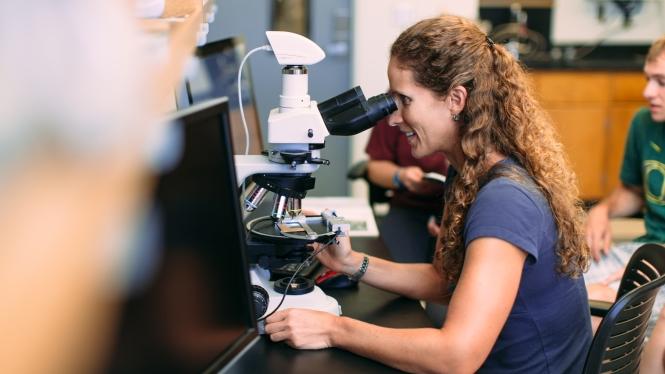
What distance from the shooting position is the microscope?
1244mm

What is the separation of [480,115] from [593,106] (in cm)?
365

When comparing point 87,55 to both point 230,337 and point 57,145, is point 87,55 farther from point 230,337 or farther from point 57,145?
point 230,337

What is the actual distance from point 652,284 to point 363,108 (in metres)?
0.61

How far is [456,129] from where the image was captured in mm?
1406

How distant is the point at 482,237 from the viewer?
118cm

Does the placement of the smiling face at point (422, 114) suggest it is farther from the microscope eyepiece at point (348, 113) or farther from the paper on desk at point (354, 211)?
the paper on desk at point (354, 211)

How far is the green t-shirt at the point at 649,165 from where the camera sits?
2.25 metres

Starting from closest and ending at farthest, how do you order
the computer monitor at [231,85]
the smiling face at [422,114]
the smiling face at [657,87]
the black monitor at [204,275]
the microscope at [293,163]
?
the black monitor at [204,275], the microscope at [293,163], the smiling face at [422,114], the computer monitor at [231,85], the smiling face at [657,87]

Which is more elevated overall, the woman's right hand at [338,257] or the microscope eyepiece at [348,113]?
the microscope eyepiece at [348,113]

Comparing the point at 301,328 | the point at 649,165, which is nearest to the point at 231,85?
the point at 301,328

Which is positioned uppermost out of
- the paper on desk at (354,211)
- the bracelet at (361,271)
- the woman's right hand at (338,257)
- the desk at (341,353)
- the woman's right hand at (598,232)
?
the woman's right hand at (338,257)

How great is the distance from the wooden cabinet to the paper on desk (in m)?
2.77

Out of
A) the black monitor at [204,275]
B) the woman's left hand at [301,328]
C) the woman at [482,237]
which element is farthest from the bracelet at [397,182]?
the black monitor at [204,275]

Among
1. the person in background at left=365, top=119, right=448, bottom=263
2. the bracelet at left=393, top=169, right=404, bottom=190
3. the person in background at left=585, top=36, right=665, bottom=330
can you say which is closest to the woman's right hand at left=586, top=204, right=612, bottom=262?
the person in background at left=585, top=36, right=665, bottom=330
